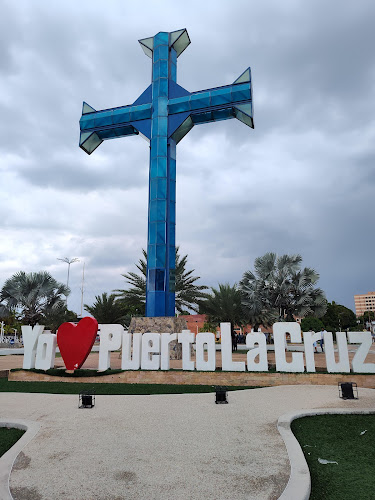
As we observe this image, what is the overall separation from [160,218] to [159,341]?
8177mm

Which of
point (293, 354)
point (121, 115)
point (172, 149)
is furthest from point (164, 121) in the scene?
point (293, 354)

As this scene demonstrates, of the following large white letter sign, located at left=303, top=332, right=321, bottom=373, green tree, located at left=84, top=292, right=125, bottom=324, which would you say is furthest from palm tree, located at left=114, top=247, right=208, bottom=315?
large white letter sign, located at left=303, top=332, right=321, bottom=373

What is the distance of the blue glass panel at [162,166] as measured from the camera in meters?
22.2

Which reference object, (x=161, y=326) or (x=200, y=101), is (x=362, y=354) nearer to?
(x=161, y=326)

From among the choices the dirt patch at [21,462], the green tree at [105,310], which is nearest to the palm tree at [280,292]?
the green tree at [105,310]

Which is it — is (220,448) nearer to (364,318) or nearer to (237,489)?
(237,489)

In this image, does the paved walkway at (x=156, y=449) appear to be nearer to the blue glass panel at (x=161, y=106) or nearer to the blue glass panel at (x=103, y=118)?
the blue glass panel at (x=161, y=106)

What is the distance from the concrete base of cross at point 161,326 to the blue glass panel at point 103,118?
1384 centimetres

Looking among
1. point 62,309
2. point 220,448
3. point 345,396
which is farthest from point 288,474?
point 62,309

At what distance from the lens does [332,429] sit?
26.9 feet

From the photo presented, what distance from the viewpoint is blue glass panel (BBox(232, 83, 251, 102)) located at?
22.3 metres

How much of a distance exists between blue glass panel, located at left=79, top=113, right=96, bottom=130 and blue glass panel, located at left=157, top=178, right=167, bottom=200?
A: 7.46m

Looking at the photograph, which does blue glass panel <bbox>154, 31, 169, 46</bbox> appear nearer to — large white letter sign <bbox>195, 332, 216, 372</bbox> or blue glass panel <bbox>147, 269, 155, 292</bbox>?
blue glass panel <bbox>147, 269, 155, 292</bbox>

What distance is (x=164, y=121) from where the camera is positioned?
2297 cm
